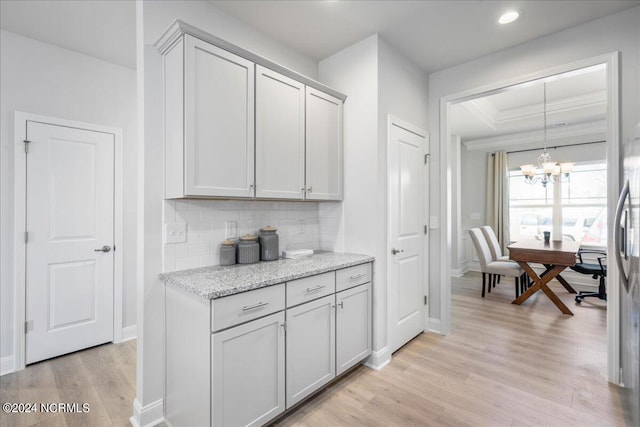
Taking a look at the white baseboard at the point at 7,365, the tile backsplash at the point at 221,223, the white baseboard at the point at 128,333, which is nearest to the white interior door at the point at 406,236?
the tile backsplash at the point at 221,223

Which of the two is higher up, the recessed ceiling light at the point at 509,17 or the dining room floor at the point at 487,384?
the recessed ceiling light at the point at 509,17

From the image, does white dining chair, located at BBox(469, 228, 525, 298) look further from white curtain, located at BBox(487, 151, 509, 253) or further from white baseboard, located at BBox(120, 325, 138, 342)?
white baseboard, located at BBox(120, 325, 138, 342)

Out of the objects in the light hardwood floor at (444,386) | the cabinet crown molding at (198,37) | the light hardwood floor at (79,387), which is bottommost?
the light hardwood floor at (79,387)

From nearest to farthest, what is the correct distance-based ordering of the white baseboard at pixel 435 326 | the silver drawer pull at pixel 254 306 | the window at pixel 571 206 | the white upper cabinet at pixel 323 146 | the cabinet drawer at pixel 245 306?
1. the cabinet drawer at pixel 245 306
2. the silver drawer pull at pixel 254 306
3. the white upper cabinet at pixel 323 146
4. the white baseboard at pixel 435 326
5. the window at pixel 571 206

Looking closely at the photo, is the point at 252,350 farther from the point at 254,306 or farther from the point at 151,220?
the point at 151,220

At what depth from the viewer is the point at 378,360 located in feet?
8.22

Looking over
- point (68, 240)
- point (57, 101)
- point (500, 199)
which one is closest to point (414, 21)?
point (57, 101)

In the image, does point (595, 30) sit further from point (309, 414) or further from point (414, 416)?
point (309, 414)

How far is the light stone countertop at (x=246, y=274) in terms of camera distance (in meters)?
1.57

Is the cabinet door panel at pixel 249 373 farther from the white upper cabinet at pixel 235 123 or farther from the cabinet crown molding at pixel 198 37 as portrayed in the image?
the cabinet crown molding at pixel 198 37

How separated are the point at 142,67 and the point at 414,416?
2.77 m

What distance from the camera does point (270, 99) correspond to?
85.9 inches

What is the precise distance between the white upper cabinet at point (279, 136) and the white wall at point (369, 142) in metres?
0.54

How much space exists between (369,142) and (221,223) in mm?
1388
